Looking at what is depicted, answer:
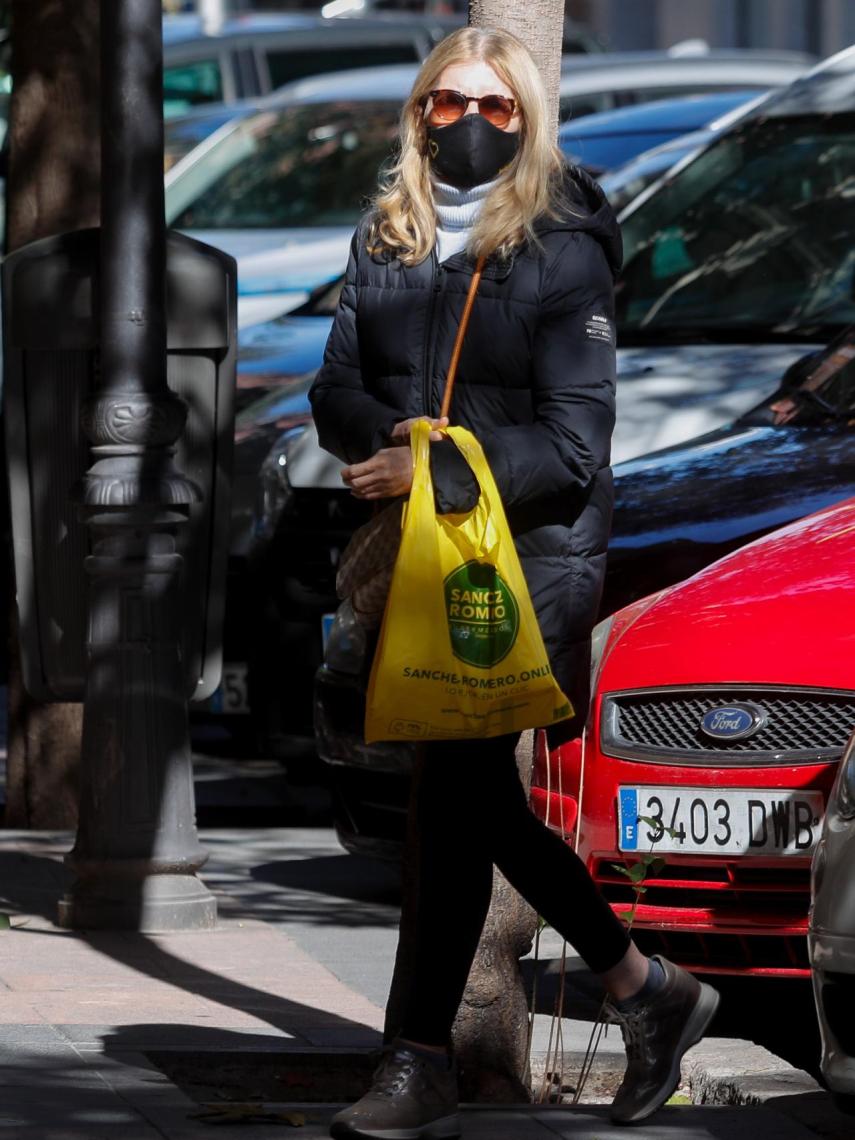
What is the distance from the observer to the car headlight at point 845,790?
418 centimetres

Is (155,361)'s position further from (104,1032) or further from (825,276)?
(825,276)

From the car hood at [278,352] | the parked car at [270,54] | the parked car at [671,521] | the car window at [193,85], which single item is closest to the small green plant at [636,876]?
the parked car at [671,521]

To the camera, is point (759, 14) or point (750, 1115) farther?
point (759, 14)

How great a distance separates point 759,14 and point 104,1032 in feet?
81.0

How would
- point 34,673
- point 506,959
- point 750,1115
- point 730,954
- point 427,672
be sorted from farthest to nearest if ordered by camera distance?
Result: point 34,673
point 730,954
point 506,959
point 750,1115
point 427,672

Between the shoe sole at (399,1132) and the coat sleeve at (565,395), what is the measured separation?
1.04m

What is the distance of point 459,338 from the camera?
4207 mm

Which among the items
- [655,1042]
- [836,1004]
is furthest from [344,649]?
[836,1004]

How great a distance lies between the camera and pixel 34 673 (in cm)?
679

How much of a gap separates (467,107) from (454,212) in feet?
0.59

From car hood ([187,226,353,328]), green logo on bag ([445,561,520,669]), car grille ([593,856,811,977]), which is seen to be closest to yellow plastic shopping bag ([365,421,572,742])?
green logo on bag ([445,561,520,669])

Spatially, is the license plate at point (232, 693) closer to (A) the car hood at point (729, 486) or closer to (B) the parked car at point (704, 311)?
(B) the parked car at point (704, 311)

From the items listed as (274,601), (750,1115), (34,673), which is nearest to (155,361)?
(34,673)

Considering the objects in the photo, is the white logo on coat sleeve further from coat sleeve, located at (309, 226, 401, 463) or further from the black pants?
the black pants
